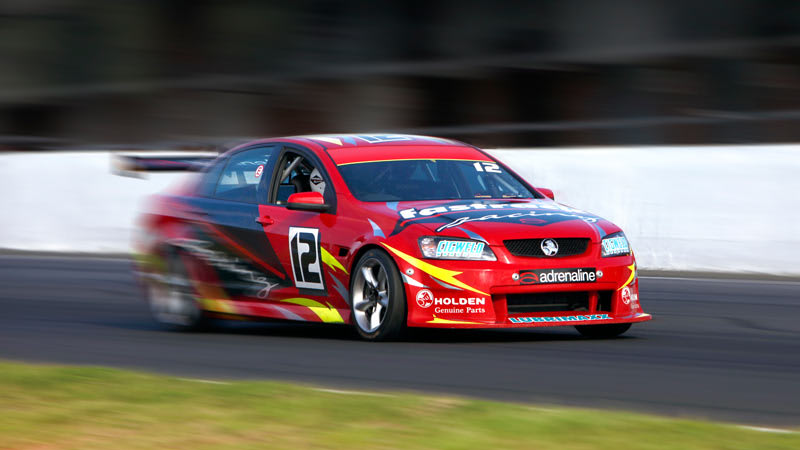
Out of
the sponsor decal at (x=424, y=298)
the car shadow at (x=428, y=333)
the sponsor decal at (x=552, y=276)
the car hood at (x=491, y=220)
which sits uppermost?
the car hood at (x=491, y=220)

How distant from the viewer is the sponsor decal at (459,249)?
8.52 metres

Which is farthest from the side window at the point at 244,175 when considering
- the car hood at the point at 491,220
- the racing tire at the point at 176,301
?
the car hood at the point at 491,220

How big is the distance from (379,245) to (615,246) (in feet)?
4.89

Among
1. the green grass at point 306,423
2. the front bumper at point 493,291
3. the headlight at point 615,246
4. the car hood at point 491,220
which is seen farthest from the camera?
the headlight at point 615,246

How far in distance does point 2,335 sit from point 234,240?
1802 millimetres

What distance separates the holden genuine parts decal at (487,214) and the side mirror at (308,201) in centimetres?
60

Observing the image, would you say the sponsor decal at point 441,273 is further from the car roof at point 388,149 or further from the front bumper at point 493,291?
the car roof at point 388,149

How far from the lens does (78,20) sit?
28.8m

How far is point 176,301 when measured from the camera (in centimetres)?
1070

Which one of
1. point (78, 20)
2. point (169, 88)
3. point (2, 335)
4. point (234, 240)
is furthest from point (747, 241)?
point (78, 20)

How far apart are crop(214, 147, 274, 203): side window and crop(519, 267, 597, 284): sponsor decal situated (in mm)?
2324

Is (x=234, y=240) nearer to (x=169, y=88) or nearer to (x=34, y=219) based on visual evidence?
(x=34, y=219)

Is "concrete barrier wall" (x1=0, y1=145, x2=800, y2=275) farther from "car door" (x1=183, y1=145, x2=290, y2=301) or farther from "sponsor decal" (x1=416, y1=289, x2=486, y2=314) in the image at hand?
"sponsor decal" (x1=416, y1=289, x2=486, y2=314)

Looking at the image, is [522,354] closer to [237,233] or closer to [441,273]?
[441,273]
